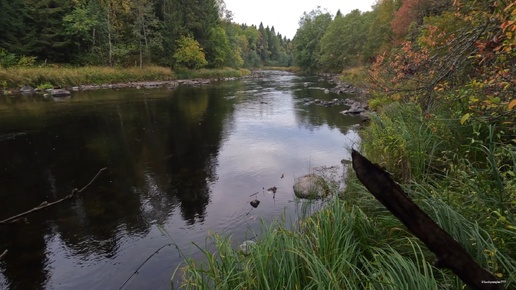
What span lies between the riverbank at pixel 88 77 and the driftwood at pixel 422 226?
29.3 meters

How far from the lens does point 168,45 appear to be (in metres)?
40.9

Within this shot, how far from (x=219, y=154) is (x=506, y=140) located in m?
7.59

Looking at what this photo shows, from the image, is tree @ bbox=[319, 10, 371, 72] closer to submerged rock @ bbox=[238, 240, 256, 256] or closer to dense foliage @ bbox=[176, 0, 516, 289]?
dense foliage @ bbox=[176, 0, 516, 289]

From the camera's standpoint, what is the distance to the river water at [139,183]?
15.5ft

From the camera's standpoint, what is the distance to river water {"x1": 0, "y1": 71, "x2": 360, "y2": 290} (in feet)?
15.5

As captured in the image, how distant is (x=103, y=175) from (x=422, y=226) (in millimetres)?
8429

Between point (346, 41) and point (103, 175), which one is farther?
point (346, 41)

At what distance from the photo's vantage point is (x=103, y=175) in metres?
Result: 8.12

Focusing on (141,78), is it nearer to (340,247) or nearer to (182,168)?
Answer: (182,168)

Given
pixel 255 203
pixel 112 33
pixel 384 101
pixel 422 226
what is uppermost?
pixel 112 33

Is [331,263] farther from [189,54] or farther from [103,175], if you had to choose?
[189,54]

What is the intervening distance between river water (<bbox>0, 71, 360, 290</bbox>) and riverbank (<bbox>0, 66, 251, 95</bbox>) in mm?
10621

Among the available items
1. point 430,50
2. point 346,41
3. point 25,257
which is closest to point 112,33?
point 346,41

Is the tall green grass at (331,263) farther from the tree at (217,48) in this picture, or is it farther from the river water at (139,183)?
the tree at (217,48)
